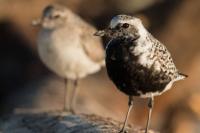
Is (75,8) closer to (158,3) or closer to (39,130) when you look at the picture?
(158,3)

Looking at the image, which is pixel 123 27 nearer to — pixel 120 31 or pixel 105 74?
pixel 120 31

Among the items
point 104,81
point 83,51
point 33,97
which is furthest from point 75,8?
point 83,51

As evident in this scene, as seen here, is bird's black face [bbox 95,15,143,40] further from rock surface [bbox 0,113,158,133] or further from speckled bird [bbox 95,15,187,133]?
rock surface [bbox 0,113,158,133]

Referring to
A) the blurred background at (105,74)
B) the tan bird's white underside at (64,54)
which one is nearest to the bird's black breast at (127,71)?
the tan bird's white underside at (64,54)

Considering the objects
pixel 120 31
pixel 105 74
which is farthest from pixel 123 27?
pixel 105 74

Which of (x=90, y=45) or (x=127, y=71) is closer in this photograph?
(x=127, y=71)

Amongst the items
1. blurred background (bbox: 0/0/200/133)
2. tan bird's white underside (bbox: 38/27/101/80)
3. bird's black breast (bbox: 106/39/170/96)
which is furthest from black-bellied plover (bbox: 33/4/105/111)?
bird's black breast (bbox: 106/39/170/96)

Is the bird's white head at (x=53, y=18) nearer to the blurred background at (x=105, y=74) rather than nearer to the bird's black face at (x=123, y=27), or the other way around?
the blurred background at (x=105, y=74)
